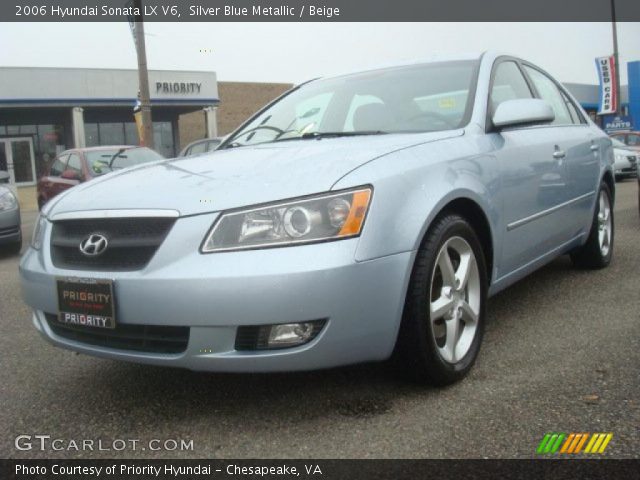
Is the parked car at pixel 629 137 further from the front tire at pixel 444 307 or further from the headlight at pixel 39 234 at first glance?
the headlight at pixel 39 234

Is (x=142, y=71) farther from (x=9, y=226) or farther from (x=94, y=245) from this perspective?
(x=94, y=245)

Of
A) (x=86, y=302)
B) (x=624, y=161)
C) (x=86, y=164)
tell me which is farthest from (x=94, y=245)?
(x=624, y=161)

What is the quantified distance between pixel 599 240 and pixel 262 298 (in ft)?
11.3

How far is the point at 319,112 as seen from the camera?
12.2 feet

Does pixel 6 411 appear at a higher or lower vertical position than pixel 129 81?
lower

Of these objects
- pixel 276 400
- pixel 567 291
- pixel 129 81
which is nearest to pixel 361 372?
pixel 276 400

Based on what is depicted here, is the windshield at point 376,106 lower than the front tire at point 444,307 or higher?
higher

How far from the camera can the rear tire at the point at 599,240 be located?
4.62m

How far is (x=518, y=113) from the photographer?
10.2 ft

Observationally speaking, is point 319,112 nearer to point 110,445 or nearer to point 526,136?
point 526,136

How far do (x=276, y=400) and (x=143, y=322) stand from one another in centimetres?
66

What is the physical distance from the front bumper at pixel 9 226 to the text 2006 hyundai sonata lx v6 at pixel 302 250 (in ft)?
16.7

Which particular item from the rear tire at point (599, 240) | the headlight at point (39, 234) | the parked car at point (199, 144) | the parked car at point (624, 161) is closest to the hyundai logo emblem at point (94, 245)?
the headlight at point (39, 234)

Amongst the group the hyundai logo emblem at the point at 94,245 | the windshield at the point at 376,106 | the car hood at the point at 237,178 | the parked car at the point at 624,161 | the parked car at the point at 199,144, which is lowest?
the parked car at the point at 624,161
